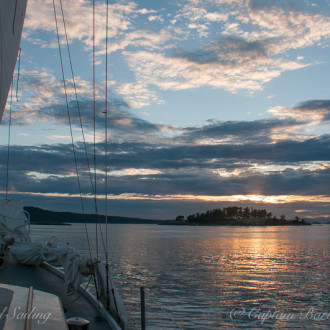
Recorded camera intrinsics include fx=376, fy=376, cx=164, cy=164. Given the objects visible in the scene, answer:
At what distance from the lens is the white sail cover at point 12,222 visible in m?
17.5

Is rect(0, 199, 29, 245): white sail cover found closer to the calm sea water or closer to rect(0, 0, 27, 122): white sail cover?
the calm sea water

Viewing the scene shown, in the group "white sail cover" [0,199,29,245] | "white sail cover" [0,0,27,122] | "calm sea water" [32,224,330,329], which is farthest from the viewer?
"white sail cover" [0,199,29,245]

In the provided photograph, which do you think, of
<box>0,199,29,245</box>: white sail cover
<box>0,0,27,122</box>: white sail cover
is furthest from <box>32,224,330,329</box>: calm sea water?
Result: <box>0,0,27,122</box>: white sail cover

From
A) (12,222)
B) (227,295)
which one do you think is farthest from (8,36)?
(227,295)

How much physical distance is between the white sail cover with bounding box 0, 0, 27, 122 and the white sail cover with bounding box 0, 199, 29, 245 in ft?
41.1

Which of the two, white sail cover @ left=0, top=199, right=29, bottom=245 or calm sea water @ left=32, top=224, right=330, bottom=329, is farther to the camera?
white sail cover @ left=0, top=199, right=29, bottom=245

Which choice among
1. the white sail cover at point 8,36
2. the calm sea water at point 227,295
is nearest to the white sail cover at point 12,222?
the calm sea water at point 227,295

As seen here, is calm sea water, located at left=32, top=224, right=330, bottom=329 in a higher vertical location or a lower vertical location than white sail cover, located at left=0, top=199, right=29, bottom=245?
lower

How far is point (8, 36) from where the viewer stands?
5391 millimetres

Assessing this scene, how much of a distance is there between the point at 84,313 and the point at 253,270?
2875cm

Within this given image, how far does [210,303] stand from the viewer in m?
20.5

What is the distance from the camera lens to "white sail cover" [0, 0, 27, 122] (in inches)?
198

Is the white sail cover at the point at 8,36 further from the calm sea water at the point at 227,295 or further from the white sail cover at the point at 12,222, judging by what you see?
the white sail cover at the point at 12,222

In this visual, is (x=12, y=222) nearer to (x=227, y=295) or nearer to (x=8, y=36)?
(x=227, y=295)
